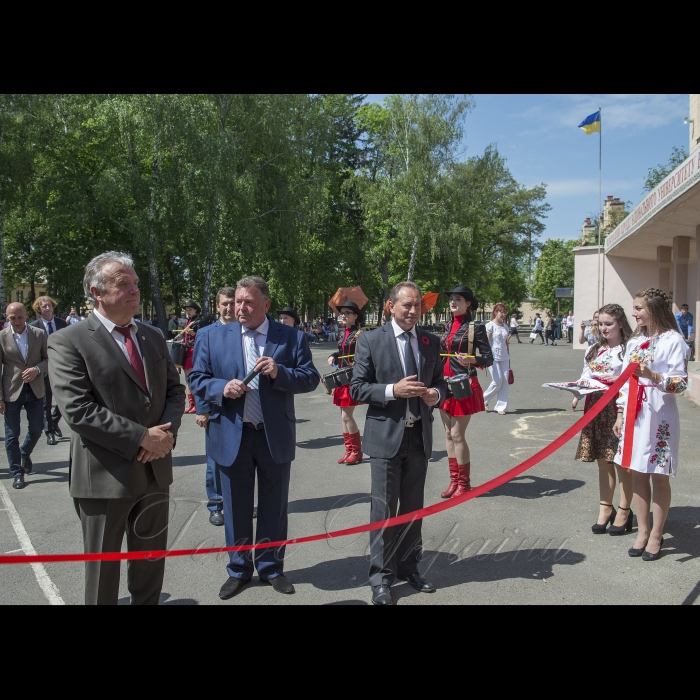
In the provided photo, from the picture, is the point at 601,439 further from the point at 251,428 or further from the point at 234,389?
the point at 234,389

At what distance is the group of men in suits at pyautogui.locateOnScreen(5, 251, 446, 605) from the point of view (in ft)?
10.7

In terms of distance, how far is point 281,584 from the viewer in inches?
158

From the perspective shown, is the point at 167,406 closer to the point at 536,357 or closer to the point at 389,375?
the point at 389,375

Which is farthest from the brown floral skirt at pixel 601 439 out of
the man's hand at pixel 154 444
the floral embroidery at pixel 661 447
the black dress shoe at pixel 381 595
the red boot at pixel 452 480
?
the man's hand at pixel 154 444

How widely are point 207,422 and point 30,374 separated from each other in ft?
12.5

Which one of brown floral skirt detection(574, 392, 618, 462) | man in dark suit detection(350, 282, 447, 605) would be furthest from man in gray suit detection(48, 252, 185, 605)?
brown floral skirt detection(574, 392, 618, 462)

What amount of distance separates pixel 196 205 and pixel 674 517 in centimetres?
2474

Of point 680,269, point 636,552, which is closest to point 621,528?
point 636,552

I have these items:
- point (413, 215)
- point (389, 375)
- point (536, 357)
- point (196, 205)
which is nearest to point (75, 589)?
point (389, 375)

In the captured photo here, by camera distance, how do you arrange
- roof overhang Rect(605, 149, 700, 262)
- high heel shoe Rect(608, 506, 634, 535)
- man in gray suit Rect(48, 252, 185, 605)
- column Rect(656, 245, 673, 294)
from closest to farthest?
1. man in gray suit Rect(48, 252, 185, 605)
2. high heel shoe Rect(608, 506, 634, 535)
3. roof overhang Rect(605, 149, 700, 262)
4. column Rect(656, 245, 673, 294)

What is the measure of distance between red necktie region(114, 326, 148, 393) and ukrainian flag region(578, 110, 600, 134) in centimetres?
2943

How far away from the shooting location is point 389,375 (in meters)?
4.12

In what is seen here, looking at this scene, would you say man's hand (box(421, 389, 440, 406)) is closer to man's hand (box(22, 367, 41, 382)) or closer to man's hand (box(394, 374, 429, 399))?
man's hand (box(394, 374, 429, 399))

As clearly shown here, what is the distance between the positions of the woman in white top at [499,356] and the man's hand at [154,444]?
8.64 m
